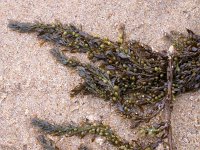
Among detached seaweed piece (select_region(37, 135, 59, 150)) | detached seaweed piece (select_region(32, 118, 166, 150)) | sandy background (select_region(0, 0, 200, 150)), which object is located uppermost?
sandy background (select_region(0, 0, 200, 150))

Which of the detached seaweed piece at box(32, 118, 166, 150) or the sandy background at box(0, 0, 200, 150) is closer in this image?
the detached seaweed piece at box(32, 118, 166, 150)

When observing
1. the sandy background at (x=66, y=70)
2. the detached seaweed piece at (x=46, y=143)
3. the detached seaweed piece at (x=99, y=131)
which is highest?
the sandy background at (x=66, y=70)

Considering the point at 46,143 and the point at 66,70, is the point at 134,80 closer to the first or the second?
the point at 66,70

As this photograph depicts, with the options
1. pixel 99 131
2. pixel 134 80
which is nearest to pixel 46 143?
pixel 99 131

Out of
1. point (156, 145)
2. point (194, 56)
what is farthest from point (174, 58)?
point (156, 145)

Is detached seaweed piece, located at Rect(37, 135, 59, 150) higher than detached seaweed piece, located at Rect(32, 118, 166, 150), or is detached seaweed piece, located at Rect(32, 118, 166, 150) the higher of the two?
detached seaweed piece, located at Rect(32, 118, 166, 150)
